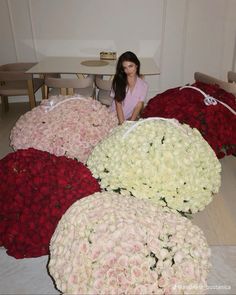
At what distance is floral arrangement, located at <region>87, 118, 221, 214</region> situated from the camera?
162 cm

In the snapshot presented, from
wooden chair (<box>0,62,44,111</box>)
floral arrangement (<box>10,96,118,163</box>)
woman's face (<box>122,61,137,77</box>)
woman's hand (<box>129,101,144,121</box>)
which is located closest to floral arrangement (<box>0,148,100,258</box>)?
floral arrangement (<box>10,96,118,163</box>)

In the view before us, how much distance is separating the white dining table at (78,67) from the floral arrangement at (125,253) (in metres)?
3.42

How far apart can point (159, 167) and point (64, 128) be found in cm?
86

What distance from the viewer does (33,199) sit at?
146 cm

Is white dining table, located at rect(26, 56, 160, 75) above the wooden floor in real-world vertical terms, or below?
above

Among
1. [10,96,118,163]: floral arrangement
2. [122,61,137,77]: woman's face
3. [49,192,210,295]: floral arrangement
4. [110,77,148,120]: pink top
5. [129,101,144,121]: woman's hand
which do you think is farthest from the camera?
[110,77,148,120]: pink top

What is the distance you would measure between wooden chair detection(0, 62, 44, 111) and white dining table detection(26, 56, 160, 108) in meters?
0.02

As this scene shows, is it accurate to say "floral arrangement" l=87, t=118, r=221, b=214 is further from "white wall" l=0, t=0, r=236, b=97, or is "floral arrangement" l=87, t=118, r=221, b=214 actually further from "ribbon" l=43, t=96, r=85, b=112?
"white wall" l=0, t=0, r=236, b=97

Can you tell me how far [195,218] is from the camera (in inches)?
88.9

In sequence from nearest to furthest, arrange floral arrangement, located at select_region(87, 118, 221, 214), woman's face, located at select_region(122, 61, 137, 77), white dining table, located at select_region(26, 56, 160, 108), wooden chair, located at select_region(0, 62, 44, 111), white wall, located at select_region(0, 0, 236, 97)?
floral arrangement, located at select_region(87, 118, 221, 214) → woman's face, located at select_region(122, 61, 137, 77) → white dining table, located at select_region(26, 56, 160, 108) → wooden chair, located at select_region(0, 62, 44, 111) → white wall, located at select_region(0, 0, 236, 97)

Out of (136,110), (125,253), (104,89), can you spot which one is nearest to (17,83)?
(104,89)

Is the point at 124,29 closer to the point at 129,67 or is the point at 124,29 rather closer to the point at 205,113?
the point at 129,67

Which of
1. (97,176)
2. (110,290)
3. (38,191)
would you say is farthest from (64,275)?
(97,176)

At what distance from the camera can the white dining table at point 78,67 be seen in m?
4.46
